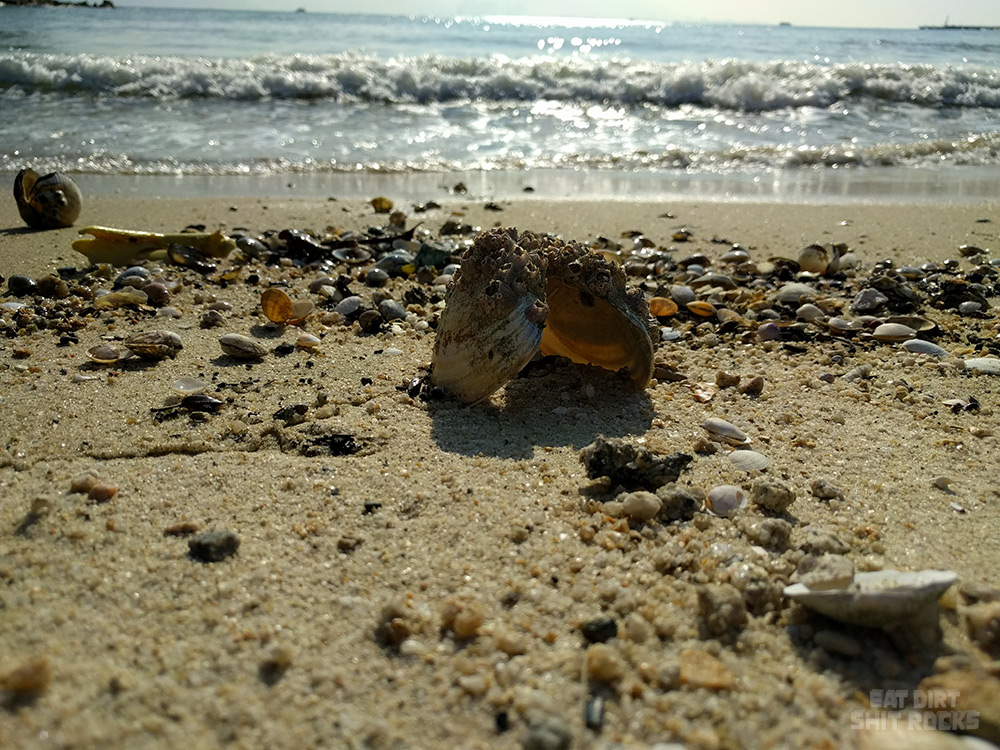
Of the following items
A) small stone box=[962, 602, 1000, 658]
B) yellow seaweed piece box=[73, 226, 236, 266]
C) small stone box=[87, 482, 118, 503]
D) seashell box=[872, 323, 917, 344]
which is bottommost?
small stone box=[962, 602, 1000, 658]

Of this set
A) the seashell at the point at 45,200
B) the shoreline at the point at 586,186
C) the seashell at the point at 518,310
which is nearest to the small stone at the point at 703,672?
the seashell at the point at 518,310

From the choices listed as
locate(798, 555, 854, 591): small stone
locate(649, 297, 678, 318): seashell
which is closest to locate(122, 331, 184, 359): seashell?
locate(649, 297, 678, 318): seashell

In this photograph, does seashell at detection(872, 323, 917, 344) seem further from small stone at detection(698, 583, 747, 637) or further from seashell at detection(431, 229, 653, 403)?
small stone at detection(698, 583, 747, 637)

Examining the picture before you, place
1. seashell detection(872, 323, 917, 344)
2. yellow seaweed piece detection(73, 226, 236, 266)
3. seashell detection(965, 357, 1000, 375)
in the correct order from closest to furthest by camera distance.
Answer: seashell detection(965, 357, 1000, 375), seashell detection(872, 323, 917, 344), yellow seaweed piece detection(73, 226, 236, 266)

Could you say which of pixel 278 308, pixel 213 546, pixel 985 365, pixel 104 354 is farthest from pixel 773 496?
pixel 104 354

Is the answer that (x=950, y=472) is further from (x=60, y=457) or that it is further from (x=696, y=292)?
(x=60, y=457)

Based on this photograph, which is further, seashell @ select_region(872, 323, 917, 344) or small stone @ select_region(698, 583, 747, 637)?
seashell @ select_region(872, 323, 917, 344)

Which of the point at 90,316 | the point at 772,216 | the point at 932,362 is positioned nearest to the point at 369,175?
the point at 772,216

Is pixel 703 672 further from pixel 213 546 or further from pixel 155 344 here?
pixel 155 344

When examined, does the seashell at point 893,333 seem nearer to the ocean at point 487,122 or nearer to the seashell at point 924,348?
the seashell at point 924,348
